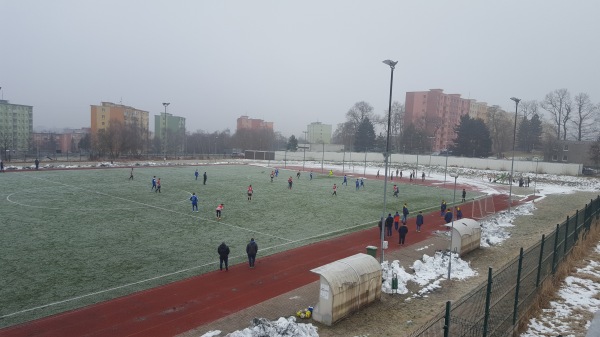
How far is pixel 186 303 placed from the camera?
498 inches

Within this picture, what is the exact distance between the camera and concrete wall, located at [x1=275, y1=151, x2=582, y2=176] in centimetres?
6581

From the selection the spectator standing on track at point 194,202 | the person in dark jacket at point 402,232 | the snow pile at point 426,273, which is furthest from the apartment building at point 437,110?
the snow pile at point 426,273

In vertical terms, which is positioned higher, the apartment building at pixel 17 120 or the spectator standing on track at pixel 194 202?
the apartment building at pixel 17 120

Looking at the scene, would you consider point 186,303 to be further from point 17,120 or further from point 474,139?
point 17,120

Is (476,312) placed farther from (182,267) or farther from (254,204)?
(254,204)

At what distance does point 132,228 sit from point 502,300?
63.5 ft

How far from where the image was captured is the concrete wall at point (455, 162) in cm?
6581

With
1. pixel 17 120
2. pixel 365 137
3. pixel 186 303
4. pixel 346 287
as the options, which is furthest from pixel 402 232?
pixel 17 120

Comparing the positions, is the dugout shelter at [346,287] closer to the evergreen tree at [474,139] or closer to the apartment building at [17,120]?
the evergreen tree at [474,139]

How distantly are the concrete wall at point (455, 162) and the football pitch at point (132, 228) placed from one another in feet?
92.3

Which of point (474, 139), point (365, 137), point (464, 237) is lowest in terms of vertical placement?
point (464, 237)

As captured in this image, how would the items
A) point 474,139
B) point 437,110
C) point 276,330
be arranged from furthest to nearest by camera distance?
point 437,110 → point 474,139 → point 276,330

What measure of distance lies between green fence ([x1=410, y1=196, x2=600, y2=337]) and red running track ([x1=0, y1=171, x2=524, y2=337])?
224 inches

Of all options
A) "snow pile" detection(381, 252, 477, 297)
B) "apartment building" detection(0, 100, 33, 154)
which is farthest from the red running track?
"apartment building" detection(0, 100, 33, 154)
